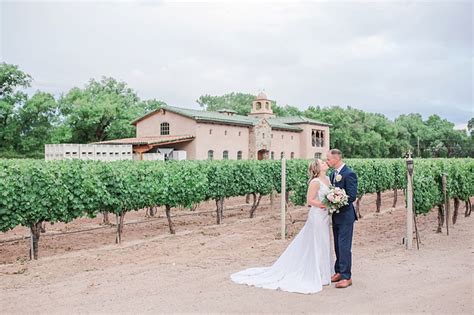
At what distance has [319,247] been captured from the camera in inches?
291

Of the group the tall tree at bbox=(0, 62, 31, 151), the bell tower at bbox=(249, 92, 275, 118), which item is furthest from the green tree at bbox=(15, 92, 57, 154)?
the bell tower at bbox=(249, 92, 275, 118)

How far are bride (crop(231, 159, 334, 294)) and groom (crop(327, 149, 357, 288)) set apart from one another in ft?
0.48

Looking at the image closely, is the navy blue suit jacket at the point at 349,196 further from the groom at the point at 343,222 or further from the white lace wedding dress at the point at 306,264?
the white lace wedding dress at the point at 306,264

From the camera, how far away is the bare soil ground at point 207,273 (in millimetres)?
6238

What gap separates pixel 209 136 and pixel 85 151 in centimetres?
1208

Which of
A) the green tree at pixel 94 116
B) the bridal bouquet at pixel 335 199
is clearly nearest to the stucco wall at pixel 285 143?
the green tree at pixel 94 116

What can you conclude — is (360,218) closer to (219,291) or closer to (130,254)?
(130,254)

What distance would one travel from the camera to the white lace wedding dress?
7.19 metres

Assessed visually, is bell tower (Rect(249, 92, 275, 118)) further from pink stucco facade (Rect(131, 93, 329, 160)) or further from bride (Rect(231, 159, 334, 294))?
bride (Rect(231, 159, 334, 294))

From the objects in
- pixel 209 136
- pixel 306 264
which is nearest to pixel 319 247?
pixel 306 264

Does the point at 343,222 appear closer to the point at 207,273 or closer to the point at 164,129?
the point at 207,273

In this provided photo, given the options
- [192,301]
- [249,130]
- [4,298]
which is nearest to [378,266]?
[192,301]

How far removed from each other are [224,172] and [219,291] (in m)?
8.88

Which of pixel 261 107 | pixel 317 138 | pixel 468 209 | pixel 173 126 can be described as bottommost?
pixel 468 209
